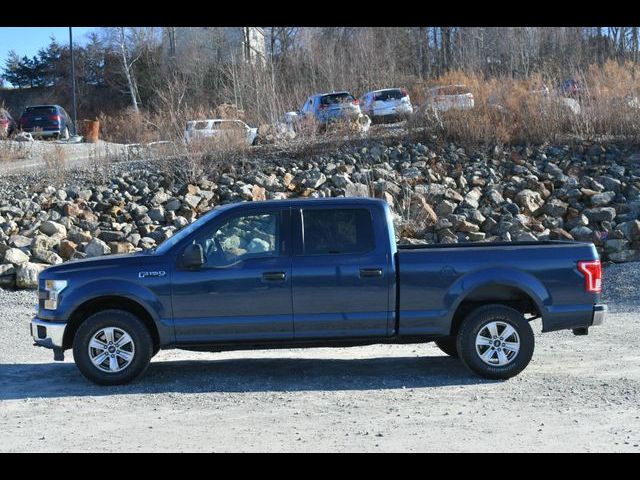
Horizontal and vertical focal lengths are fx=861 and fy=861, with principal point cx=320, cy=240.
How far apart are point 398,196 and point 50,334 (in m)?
13.5

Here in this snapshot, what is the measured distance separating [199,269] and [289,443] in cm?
274

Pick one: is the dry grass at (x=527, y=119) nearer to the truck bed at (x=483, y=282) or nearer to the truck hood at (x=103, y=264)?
the truck hood at (x=103, y=264)

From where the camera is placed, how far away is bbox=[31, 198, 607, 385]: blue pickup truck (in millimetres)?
8875

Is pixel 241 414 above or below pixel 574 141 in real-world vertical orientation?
below

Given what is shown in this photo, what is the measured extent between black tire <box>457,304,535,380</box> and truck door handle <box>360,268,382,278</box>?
107 centimetres

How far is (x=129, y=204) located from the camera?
20625 mm

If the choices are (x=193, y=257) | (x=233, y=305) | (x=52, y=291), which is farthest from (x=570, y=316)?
(x=52, y=291)

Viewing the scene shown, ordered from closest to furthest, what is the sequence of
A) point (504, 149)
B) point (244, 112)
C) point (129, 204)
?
point (129, 204), point (504, 149), point (244, 112)

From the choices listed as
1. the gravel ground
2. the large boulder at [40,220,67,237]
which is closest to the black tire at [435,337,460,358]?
the gravel ground

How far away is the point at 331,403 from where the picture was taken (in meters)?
8.13

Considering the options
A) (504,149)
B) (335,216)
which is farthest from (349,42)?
(335,216)

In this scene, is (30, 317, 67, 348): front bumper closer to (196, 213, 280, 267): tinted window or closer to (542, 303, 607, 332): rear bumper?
(196, 213, 280, 267): tinted window

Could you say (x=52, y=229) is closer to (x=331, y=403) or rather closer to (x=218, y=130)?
(x=218, y=130)

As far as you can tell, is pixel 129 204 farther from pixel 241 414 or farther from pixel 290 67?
pixel 290 67
